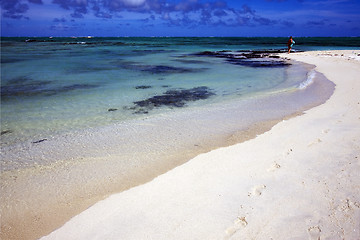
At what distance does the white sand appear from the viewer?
9.09 feet

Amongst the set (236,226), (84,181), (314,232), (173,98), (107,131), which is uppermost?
(173,98)

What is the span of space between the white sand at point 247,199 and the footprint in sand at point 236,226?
0.01 meters

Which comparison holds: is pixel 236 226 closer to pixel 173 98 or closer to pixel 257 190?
pixel 257 190

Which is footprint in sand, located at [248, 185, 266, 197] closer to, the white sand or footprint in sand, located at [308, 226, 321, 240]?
the white sand

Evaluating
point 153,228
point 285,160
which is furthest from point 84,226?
point 285,160

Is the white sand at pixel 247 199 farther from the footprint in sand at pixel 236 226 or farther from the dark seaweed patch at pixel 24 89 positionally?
the dark seaweed patch at pixel 24 89

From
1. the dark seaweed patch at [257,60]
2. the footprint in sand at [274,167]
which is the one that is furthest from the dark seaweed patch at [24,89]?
the dark seaweed patch at [257,60]

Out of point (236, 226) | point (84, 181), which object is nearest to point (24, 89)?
point (84, 181)

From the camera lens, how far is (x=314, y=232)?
2.61 m

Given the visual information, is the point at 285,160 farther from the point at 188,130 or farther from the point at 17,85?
the point at 17,85

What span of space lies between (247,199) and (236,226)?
55 centimetres

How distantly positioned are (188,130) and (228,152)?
184 centimetres

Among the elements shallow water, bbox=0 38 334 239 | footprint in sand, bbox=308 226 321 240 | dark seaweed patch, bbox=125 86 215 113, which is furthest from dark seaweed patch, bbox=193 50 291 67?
footprint in sand, bbox=308 226 321 240

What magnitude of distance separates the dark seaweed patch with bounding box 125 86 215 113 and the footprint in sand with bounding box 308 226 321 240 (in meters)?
6.57
